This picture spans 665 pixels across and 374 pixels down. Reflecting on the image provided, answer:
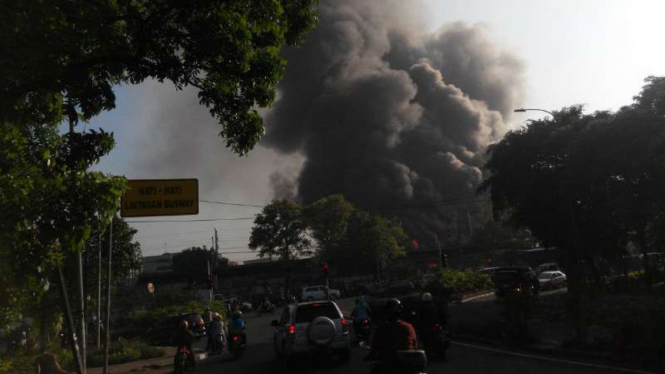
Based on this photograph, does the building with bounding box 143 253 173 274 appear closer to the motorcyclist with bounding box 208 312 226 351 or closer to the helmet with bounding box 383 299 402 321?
the motorcyclist with bounding box 208 312 226 351

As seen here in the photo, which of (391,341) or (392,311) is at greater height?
(392,311)

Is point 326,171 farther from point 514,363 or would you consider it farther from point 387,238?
point 514,363

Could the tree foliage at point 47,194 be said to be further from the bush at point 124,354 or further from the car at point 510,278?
the car at point 510,278

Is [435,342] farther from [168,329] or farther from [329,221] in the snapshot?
[329,221]

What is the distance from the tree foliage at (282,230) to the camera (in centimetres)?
6688

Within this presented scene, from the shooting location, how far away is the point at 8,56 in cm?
651

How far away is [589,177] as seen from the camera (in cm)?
2614

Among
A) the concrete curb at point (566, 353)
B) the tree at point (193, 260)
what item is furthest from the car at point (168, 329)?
the tree at point (193, 260)

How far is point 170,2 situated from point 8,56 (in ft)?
6.64

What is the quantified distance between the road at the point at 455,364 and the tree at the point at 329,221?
155 feet

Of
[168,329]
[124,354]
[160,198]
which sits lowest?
[124,354]

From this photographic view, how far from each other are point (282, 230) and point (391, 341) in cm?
6059

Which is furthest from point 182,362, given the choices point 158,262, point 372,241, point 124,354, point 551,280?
point 158,262

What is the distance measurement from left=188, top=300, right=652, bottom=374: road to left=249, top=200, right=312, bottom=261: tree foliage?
158 ft
